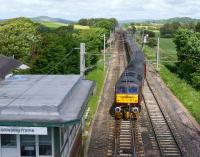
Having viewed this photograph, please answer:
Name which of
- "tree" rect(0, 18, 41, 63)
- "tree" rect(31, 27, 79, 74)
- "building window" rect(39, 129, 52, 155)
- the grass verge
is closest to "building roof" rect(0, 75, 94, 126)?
"building window" rect(39, 129, 52, 155)

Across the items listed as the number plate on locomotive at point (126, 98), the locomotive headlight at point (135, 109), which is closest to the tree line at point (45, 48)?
the number plate on locomotive at point (126, 98)

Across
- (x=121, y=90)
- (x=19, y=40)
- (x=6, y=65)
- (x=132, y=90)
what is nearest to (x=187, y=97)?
(x=132, y=90)

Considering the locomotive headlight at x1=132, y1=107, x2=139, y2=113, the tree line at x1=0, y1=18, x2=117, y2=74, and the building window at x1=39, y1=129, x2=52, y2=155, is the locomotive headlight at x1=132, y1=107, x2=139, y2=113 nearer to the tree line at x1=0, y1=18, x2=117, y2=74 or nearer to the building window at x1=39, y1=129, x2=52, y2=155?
the tree line at x1=0, y1=18, x2=117, y2=74

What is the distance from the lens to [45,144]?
47.2 ft

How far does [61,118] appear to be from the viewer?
13328 millimetres

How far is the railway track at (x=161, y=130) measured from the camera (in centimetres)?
2333

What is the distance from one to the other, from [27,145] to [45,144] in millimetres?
663

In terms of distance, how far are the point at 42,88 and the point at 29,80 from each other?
2.42 m

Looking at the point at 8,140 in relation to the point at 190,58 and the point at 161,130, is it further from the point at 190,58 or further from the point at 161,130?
the point at 190,58

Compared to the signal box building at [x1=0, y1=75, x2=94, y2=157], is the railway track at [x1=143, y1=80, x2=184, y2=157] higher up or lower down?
lower down

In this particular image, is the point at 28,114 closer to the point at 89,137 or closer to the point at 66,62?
the point at 89,137

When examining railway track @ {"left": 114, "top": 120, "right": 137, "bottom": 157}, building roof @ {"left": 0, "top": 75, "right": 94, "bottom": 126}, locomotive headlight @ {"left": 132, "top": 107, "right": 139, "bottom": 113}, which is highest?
building roof @ {"left": 0, "top": 75, "right": 94, "bottom": 126}

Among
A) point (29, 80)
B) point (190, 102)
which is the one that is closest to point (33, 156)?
point (29, 80)

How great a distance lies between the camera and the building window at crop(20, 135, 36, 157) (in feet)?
47.3
